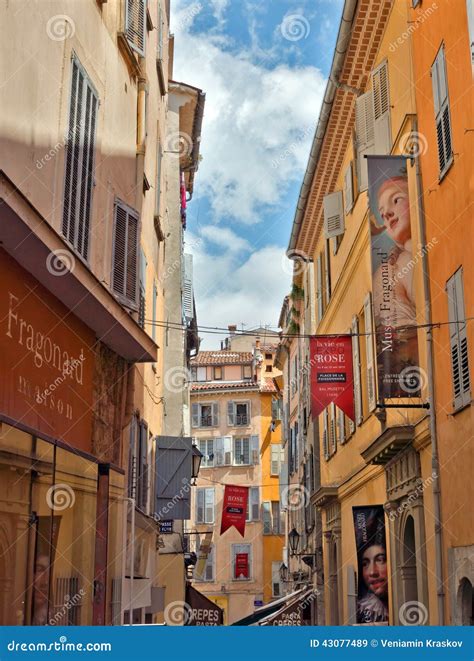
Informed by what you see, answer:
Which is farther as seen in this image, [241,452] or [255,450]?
[241,452]

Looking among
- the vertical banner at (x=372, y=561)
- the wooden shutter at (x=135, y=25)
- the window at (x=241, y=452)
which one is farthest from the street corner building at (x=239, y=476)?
the wooden shutter at (x=135, y=25)

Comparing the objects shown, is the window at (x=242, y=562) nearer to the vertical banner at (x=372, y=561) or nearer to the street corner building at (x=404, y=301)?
the street corner building at (x=404, y=301)

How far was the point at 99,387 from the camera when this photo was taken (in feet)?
43.5

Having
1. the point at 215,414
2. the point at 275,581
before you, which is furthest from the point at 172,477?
the point at 215,414

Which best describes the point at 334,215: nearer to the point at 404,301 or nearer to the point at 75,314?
the point at 404,301

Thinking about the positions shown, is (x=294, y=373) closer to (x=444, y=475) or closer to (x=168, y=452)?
(x=168, y=452)

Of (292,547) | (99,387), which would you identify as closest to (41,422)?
(99,387)

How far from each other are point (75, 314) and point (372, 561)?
816cm

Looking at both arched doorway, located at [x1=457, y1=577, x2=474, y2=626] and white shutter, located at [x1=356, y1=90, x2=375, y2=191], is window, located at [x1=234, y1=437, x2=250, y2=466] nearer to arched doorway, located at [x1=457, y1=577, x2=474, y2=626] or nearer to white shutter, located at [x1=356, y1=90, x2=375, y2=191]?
white shutter, located at [x1=356, y1=90, x2=375, y2=191]

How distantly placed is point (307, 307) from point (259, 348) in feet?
103

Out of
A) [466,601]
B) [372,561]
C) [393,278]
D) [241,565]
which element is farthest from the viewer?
[241,565]

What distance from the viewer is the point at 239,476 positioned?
2405 inches

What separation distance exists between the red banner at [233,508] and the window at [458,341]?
19.1 m

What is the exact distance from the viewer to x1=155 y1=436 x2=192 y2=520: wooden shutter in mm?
22156
